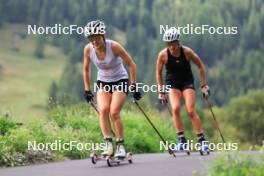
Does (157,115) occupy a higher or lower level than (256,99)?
lower

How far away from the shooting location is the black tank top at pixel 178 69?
46.6 ft

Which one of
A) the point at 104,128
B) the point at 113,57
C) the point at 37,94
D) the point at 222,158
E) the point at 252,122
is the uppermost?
the point at 37,94

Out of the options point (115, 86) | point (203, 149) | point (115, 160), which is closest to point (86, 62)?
point (115, 86)

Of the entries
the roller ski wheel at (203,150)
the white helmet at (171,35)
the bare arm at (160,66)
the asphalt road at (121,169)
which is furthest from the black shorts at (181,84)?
the asphalt road at (121,169)

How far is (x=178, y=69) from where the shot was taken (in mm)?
14375

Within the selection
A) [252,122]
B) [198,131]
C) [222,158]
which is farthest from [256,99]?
[222,158]

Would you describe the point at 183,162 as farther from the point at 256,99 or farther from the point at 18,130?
the point at 256,99

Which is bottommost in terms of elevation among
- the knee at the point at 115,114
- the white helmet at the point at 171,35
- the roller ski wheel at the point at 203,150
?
the roller ski wheel at the point at 203,150

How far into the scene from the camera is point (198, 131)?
48.4 ft

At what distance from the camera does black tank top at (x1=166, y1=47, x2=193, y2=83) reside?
14.2 m

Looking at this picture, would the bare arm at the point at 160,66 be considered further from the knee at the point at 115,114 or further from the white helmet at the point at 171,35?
the knee at the point at 115,114

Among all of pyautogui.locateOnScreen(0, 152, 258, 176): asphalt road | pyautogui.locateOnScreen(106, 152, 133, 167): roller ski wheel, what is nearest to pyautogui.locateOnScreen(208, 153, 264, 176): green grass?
pyautogui.locateOnScreen(0, 152, 258, 176): asphalt road

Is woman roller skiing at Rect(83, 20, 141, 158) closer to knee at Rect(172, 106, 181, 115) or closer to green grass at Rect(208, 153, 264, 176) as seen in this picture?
knee at Rect(172, 106, 181, 115)

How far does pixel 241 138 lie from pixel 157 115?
243 ft
